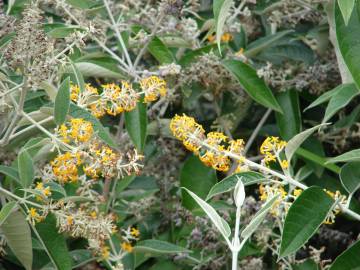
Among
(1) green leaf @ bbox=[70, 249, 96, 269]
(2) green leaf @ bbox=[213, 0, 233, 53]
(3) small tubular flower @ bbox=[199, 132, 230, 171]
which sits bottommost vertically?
(1) green leaf @ bbox=[70, 249, 96, 269]

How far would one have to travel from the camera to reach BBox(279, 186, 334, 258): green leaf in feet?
5.32

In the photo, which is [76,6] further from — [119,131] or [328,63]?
[328,63]

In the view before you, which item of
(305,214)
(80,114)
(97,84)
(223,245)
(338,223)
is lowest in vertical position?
(338,223)

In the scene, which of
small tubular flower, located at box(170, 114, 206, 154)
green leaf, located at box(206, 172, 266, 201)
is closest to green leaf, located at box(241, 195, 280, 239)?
green leaf, located at box(206, 172, 266, 201)

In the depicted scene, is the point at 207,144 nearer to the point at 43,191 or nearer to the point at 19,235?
the point at 43,191

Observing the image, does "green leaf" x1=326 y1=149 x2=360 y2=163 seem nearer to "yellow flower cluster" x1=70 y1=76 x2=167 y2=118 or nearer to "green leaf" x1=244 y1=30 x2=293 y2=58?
"yellow flower cluster" x1=70 y1=76 x2=167 y2=118

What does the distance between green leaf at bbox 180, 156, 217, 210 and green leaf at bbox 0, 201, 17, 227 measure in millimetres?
613

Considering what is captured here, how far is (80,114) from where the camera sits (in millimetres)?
1730

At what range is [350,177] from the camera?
1.80 m

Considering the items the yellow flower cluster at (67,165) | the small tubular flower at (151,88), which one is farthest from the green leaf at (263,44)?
the yellow flower cluster at (67,165)

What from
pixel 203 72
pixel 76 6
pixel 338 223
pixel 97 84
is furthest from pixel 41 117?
pixel 338 223

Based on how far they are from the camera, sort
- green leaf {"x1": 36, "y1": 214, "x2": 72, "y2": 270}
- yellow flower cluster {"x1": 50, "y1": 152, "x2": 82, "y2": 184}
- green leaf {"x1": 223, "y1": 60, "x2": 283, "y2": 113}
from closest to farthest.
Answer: yellow flower cluster {"x1": 50, "y1": 152, "x2": 82, "y2": 184}, green leaf {"x1": 36, "y1": 214, "x2": 72, "y2": 270}, green leaf {"x1": 223, "y1": 60, "x2": 283, "y2": 113}

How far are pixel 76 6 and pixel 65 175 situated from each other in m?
0.59

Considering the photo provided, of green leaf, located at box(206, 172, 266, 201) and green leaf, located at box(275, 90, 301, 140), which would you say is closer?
green leaf, located at box(206, 172, 266, 201)
